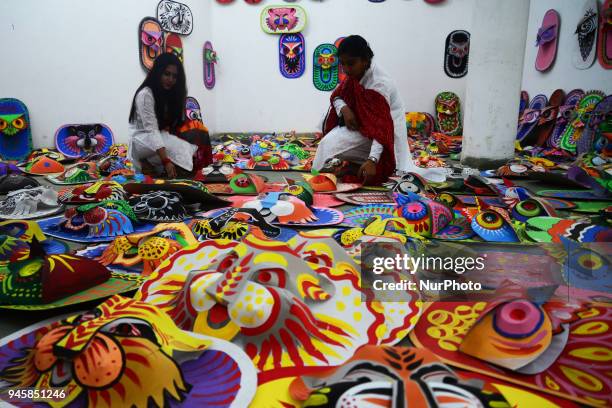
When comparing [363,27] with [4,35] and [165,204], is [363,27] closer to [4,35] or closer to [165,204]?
[4,35]

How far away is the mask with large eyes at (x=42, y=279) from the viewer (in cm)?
141

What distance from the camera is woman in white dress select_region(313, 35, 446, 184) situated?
341 cm

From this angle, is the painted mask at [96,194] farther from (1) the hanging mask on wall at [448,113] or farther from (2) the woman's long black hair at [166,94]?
(1) the hanging mask on wall at [448,113]

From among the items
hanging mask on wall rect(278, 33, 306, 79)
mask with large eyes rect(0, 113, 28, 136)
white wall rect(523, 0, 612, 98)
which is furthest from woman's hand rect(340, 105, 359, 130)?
hanging mask on wall rect(278, 33, 306, 79)

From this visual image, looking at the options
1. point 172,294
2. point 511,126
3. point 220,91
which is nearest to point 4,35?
point 220,91

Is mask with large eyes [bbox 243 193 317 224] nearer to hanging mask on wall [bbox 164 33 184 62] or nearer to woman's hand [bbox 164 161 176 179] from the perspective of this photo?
woman's hand [bbox 164 161 176 179]

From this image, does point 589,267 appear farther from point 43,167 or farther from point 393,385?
point 43,167

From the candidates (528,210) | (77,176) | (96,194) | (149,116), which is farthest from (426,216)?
(77,176)

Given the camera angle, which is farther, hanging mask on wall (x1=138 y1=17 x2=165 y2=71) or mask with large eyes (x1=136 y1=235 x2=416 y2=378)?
hanging mask on wall (x1=138 y1=17 x2=165 y2=71)

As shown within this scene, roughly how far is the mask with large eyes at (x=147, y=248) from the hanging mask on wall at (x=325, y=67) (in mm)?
5862

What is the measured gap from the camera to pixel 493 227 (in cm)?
212

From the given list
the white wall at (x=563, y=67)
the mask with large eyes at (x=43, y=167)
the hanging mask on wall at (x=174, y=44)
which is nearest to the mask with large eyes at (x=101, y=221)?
the mask with large eyes at (x=43, y=167)

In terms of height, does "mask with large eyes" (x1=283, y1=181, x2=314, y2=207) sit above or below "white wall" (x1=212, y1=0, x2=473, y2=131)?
below

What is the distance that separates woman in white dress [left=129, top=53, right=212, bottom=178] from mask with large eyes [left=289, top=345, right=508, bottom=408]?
2879 mm
